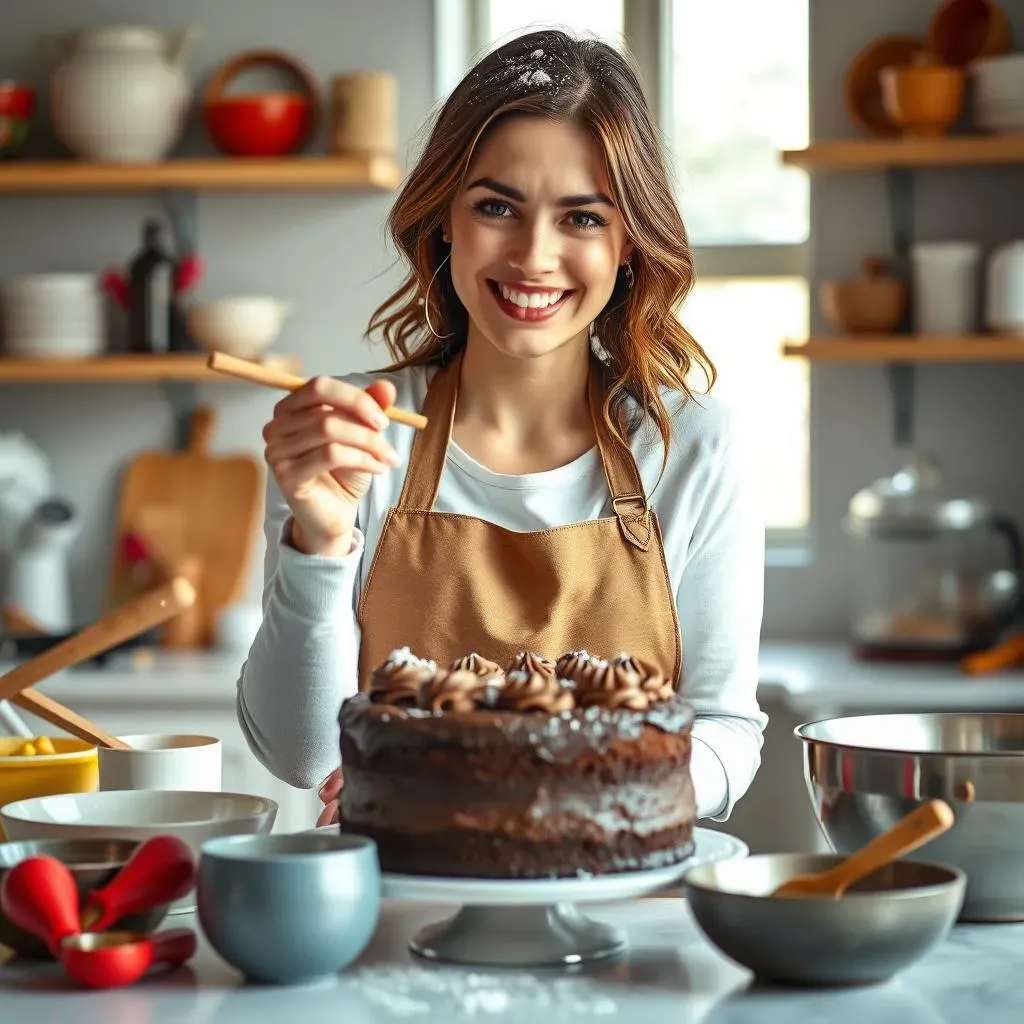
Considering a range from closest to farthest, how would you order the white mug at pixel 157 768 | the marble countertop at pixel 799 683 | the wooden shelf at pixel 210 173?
the white mug at pixel 157 768 < the marble countertop at pixel 799 683 < the wooden shelf at pixel 210 173

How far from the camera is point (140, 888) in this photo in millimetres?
1100

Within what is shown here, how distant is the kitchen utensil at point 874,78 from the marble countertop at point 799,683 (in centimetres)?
109

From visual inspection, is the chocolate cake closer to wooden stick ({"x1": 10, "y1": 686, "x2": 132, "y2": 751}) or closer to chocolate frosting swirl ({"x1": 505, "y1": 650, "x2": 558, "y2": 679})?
chocolate frosting swirl ({"x1": 505, "y1": 650, "x2": 558, "y2": 679})

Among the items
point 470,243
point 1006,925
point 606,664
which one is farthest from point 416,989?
point 470,243

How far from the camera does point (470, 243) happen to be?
171 cm

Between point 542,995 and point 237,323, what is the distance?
2537 mm

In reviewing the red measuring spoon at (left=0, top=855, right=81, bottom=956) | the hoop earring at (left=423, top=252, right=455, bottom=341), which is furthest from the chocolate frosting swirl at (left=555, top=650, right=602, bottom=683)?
the hoop earring at (left=423, top=252, right=455, bottom=341)

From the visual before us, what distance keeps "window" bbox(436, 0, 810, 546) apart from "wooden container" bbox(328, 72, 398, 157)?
0.94 feet

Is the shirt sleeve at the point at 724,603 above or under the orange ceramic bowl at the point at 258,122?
under

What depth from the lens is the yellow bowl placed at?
4.48ft

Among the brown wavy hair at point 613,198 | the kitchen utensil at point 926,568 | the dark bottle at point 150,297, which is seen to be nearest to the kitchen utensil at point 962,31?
the kitchen utensil at point 926,568

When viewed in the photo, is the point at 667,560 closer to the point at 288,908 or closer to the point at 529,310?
the point at 529,310

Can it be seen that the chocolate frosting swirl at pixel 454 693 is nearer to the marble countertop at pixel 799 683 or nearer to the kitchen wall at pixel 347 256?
the marble countertop at pixel 799 683

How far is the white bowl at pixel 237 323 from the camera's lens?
3.42 meters
